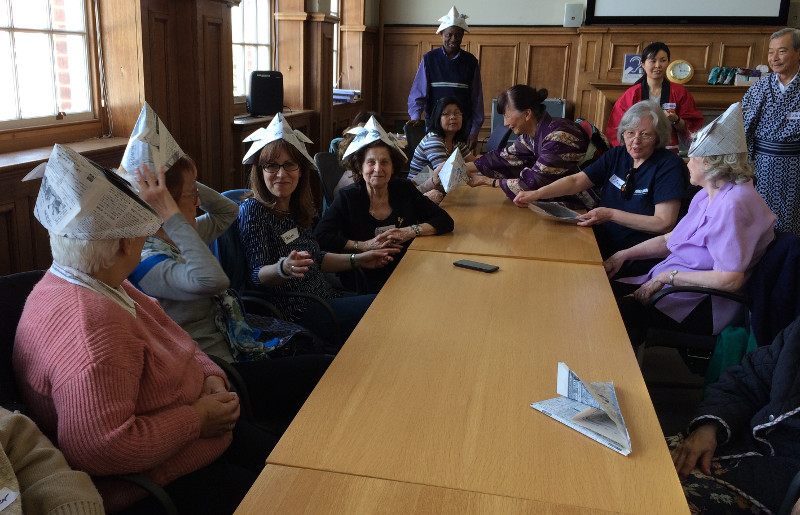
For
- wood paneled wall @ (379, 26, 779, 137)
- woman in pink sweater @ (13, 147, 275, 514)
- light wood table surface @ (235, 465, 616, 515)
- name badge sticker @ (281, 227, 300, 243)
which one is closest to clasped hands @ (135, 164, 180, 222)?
woman in pink sweater @ (13, 147, 275, 514)

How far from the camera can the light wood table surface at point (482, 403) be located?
48.0 inches

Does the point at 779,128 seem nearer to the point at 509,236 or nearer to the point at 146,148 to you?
the point at 509,236

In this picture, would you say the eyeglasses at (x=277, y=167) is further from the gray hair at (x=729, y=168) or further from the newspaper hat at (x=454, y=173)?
the gray hair at (x=729, y=168)

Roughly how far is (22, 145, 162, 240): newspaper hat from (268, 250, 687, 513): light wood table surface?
56cm

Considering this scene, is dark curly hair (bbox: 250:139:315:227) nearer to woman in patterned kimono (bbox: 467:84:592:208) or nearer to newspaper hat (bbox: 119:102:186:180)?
newspaper hat (bbox: 119:102:186:180)

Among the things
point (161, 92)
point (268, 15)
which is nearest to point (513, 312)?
point (161, 92)

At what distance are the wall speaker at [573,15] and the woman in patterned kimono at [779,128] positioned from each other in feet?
11.7

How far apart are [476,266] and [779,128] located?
2938 mm

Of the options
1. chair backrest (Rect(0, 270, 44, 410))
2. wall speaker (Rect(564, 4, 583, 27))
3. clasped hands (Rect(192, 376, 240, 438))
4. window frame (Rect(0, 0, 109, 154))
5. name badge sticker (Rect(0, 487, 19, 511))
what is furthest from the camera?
wall speaker (Rect(564, 4, 583, 27))

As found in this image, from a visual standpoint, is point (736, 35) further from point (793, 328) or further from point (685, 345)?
point (793, 328)

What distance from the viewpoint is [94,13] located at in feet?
10.9

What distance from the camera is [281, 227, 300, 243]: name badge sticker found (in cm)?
257

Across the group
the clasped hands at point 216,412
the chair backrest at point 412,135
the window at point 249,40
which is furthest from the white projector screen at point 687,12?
the clasped hands at point 216,412

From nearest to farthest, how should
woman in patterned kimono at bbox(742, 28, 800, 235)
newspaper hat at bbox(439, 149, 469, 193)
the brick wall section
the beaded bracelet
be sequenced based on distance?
the beaded bracelet, the brick wall section, newspaper hat at bbox(439, 149, 469, 193), woman in patterned kimono at bbox(742, 28, 800, 235)
